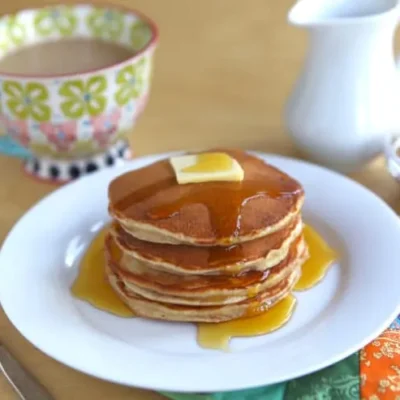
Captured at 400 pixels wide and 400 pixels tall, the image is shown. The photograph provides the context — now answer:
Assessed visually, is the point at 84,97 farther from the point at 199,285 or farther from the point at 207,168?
the point at 199,285

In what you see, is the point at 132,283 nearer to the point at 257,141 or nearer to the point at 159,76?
the point at 257,141

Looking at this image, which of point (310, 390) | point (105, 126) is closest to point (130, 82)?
point (105, 126)

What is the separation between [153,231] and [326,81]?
1.66ft

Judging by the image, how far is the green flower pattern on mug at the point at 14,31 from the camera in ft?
4.39

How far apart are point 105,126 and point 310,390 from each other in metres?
0.65

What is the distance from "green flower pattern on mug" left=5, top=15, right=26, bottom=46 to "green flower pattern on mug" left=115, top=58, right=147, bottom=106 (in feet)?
0.92

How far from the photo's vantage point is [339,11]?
122 cm

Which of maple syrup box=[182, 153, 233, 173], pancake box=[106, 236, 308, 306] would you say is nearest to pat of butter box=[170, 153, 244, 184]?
maple syrup box=[182, 153, 233, 173]

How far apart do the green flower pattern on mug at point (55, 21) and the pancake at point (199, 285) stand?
66 cm

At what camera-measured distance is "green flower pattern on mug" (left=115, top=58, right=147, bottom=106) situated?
1.20m

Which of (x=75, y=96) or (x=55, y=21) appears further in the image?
(x=55, y=21)

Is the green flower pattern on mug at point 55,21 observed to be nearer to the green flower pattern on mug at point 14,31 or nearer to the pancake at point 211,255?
the green flower pattern on mug at point 14,31

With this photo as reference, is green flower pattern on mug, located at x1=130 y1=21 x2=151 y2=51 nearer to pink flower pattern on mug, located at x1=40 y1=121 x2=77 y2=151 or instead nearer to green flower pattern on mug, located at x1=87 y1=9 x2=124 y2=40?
green flower pattern on mug, located at x1=87 y1=9 x2=124 y2=40

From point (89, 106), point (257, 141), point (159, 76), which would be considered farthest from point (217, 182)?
point (159, 76)
